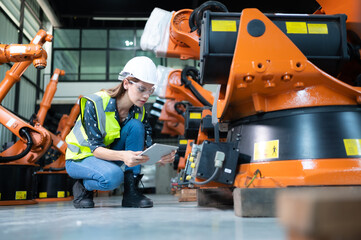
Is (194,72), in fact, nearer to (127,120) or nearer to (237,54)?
(127,120)

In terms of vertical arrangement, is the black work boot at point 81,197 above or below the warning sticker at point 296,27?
below

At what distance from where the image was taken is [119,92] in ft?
7.70

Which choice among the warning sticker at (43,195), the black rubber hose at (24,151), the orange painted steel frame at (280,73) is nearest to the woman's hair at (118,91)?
the orange painted steel frame at (280,73)

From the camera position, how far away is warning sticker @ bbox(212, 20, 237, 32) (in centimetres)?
178

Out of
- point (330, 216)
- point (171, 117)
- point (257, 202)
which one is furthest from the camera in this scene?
point (171, 117)

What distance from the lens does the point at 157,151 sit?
2031 mm

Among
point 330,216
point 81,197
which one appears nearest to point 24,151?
point 81,197

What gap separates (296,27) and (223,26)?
0.41m

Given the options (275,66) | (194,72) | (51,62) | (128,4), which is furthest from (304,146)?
(51,62)

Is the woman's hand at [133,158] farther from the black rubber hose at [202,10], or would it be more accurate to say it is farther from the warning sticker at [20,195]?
the warning sticker at [20,195]

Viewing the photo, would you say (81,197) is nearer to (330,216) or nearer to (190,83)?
(330,216)

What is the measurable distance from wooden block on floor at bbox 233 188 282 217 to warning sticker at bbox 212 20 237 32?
2.79 feet

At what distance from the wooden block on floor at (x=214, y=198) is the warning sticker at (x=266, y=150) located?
1.91 feet

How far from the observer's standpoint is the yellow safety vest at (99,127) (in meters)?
2.24
